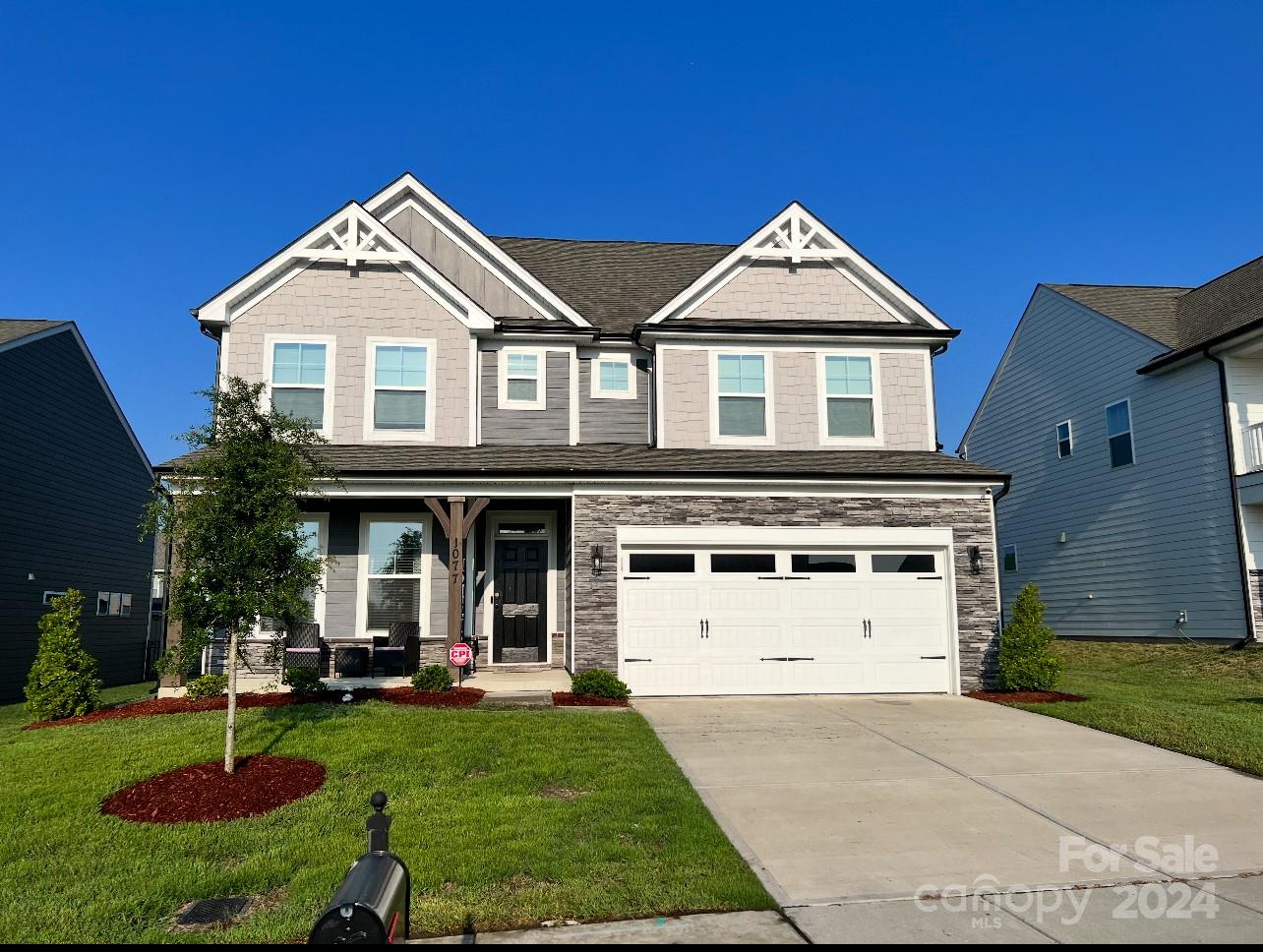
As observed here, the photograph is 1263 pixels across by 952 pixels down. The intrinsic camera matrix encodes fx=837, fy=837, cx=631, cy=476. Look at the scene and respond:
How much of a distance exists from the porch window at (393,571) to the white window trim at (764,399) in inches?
212

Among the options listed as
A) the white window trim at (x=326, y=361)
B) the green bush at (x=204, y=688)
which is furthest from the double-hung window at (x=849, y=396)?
the green bush at (x=204, y=688)

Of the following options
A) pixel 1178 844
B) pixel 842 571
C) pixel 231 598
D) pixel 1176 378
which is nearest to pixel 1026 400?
pixel 1176 378

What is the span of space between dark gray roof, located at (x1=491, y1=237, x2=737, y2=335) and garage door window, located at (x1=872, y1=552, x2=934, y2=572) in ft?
19.6

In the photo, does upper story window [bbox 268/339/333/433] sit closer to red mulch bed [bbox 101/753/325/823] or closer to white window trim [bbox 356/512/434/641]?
white window trim [bbox 356/512/434/641]

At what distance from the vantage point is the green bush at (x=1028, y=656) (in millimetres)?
13008

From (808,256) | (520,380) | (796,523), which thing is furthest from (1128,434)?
(520,380)

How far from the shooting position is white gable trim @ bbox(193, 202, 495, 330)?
14.3m

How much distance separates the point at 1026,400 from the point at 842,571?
13275 millimetres

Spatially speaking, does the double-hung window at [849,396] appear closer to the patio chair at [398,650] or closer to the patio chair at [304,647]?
the patio chair at [398,650]

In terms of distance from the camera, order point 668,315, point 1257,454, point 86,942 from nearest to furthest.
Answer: point 86,942 → point 668,315 → point 1257,454

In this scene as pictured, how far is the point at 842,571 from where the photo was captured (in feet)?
44.2

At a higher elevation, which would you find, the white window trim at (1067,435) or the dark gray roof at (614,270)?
the dark gray roof at (614,270)

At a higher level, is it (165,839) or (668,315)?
(668,315)

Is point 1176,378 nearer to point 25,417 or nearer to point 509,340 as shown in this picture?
point 509,340
